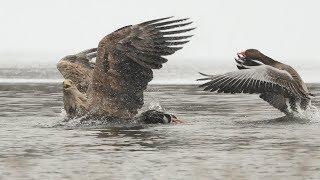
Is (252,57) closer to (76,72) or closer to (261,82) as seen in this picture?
(261,82)

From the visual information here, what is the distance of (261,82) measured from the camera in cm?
1536

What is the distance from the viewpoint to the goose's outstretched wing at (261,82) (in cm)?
1520

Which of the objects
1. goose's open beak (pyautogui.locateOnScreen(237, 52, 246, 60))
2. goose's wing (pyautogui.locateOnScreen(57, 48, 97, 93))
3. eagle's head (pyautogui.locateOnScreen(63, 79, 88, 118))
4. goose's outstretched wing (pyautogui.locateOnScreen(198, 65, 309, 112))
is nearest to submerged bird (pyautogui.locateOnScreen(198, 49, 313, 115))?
goose's outstretched wing (pyautogui.locateOnScreen(198, 65, 309, 112))

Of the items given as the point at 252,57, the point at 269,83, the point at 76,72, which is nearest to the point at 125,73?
the point at 76,72

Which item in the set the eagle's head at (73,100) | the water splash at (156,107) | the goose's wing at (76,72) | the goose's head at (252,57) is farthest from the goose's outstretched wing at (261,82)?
the goose's wing at (76,72)

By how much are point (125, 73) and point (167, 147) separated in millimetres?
3473

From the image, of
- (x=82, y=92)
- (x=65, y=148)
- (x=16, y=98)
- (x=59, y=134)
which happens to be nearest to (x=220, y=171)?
(x=65, y=148)

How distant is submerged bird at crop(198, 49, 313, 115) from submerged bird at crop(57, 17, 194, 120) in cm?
98

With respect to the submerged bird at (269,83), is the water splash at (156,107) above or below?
below

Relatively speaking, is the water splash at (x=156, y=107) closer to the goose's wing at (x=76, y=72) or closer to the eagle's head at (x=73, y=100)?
the goose's wing at (x=76, y=72)

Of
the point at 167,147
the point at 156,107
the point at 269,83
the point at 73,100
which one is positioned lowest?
the point at 156,107

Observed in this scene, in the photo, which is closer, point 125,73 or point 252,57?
point 125,73

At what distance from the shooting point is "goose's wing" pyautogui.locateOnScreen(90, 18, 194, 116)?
48.2ft

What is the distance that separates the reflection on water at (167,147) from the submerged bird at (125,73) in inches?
22.0
